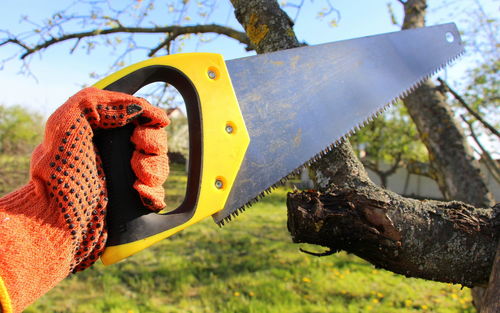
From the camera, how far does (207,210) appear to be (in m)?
1.44

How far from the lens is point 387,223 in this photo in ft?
4.31

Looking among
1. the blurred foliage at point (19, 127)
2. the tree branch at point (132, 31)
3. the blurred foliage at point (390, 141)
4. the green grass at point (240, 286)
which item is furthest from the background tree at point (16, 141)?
the blurred foliage at point (390, 141)

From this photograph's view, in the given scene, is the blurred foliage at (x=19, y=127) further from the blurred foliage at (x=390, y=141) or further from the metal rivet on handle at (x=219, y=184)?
the blurred foliage at (x=390, y=141)

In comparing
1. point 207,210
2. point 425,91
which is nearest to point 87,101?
point 207,210

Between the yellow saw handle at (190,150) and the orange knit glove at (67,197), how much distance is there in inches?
1.7

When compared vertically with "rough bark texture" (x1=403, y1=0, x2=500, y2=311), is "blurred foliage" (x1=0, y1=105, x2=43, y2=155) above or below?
above

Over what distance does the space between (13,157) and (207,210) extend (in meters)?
9.08

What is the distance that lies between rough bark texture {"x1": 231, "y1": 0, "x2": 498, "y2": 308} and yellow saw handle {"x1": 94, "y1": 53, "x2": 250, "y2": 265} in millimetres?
324

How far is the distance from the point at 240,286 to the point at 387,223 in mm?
3741

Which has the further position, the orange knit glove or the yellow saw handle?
the yellow saw handle

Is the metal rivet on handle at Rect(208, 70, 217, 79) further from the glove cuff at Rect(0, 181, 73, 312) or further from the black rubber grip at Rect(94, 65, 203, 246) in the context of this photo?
the glove cuff at Rect(0, 181, 73, 312)

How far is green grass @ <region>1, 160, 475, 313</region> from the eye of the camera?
4.17 metres

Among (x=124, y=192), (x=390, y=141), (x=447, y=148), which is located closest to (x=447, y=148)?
(x=447, y=148)

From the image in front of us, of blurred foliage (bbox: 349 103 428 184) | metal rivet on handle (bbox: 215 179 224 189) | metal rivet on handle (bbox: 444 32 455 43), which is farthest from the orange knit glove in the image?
blurred foliage (bbox: 349 103 428 184)
